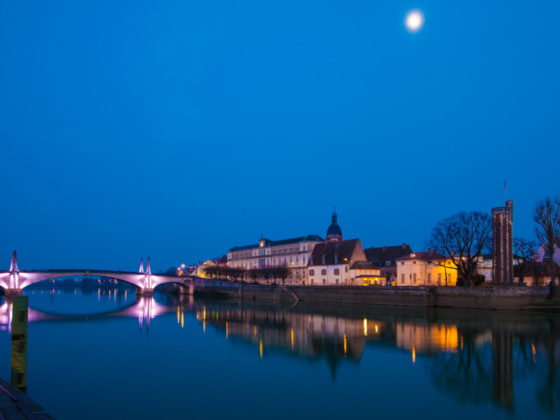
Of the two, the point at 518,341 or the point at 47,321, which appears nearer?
the point at 518,341

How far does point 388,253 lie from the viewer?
84500mm

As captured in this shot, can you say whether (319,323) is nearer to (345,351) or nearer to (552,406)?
(345,351)

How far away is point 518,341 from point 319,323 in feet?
48.3

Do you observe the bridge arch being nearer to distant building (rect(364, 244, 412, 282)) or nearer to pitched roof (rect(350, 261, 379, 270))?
pitched roof (rect(350, 261, 379, 270))

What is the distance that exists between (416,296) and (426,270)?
991 cm

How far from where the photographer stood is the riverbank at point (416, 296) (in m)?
44.7

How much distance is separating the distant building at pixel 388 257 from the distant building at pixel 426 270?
13.6 meters

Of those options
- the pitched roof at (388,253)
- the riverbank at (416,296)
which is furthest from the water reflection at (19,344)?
the pitched roof at (388,253)

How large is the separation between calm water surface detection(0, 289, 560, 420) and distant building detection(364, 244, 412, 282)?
142ft

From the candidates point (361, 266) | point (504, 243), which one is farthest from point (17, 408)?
point (361, 266)

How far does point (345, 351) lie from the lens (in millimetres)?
24125

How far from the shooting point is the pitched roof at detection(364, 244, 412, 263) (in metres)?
81.2

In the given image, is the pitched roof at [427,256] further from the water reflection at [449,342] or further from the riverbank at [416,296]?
the water reflection at [449,342]

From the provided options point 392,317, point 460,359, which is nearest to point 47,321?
point 392,317
